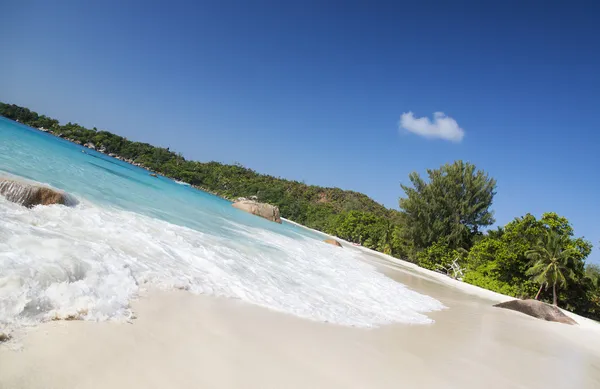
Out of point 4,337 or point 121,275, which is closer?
point 4,337

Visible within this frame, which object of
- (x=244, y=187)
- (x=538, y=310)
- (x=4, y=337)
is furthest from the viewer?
(x=244, y=187)

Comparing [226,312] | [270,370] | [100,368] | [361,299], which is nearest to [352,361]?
[270,370]

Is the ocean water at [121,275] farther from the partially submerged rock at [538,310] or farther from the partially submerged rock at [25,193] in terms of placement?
the partially submerged rock at [538,310]

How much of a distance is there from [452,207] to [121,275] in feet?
126

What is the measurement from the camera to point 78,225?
5.52 m

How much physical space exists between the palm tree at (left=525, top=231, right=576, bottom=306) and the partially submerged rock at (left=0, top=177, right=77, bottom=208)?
85.8ft

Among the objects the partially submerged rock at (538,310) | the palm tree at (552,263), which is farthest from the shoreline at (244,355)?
the palm tree at (552,263)

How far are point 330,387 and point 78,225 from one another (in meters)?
A: 5.08

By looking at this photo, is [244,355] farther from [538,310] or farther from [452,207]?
[452,207]

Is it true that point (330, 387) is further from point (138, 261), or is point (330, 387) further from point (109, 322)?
point (138, 261)

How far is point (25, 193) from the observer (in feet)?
18.8

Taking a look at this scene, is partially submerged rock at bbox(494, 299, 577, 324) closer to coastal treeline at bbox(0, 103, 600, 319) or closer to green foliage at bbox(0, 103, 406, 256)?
coastal treeline at bbox(0, 103, 600, 319)

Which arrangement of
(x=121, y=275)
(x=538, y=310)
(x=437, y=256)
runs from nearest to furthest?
1. (x=121, y=275)
2. (x=538, y=310)
3. (x=437, y=256)

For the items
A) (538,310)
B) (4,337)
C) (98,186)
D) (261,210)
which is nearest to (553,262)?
(538,310)
